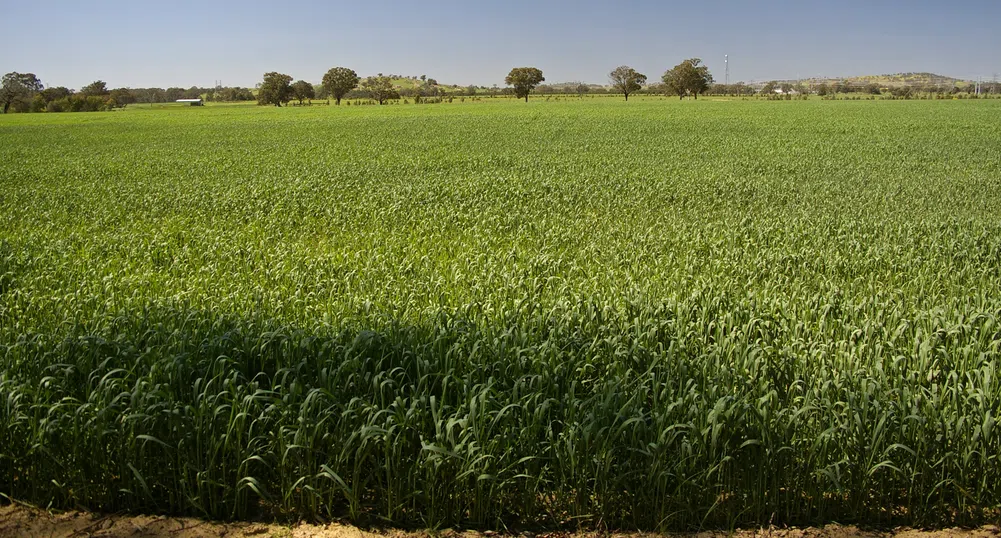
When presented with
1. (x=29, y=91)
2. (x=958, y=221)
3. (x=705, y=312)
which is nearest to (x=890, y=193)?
(x=958, y=221)

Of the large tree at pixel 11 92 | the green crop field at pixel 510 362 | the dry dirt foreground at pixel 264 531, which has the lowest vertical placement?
the dry dirt foreground at pixel 264 531

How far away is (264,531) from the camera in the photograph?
15.6ft

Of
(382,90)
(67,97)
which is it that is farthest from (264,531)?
(382,90)

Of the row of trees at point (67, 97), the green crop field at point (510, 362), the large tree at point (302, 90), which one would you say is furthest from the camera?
the large tree at point (302, 90)

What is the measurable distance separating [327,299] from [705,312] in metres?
4.49

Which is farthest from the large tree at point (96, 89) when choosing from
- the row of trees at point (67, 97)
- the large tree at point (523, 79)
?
the large tree at point (523, 79)

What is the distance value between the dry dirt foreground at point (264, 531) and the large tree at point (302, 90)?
144805 mm

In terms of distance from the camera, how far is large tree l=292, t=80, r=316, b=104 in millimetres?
142375

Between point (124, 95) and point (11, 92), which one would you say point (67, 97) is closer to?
point (11, 92)

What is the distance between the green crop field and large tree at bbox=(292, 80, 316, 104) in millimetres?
132624

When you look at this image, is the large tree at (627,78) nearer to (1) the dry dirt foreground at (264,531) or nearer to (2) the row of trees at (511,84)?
(2) the row of trees at (511,84)

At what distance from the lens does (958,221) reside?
13.9m

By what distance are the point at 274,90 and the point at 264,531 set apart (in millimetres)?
141379

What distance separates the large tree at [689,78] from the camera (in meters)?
157
